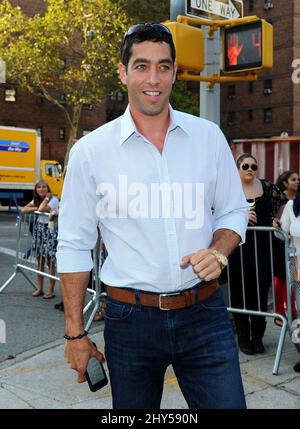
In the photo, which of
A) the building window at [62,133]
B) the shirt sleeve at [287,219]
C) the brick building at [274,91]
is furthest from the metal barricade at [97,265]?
the brick building at [274,91]

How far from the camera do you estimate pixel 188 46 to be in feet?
19.1

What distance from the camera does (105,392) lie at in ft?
14.1

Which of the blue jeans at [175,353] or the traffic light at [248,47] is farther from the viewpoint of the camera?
the traffic light at [248,47]

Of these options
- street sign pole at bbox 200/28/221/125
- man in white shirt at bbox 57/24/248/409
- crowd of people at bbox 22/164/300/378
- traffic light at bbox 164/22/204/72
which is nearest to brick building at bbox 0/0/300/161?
street sign pole at bbox 200/28/221/125

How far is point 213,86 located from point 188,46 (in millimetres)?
572

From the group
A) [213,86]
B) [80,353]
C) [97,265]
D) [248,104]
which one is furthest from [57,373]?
[248,104]

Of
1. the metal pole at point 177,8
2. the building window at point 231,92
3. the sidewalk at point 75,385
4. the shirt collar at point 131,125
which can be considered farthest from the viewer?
the building window at point 231,92

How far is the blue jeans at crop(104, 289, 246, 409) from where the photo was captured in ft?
7.30

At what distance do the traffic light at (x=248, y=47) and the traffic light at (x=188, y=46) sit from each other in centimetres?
45

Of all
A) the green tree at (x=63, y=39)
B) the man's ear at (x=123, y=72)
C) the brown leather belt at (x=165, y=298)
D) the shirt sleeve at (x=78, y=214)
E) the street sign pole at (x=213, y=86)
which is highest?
the green tree at (x=63, y=39)

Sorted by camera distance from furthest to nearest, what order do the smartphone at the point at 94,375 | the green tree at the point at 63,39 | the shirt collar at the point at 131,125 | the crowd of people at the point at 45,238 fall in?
the green tree at the point at 63,39
the crowd of people at the point at 45,238
the shirt collar at the point at 131,125
the smartphone at the point at 94,375

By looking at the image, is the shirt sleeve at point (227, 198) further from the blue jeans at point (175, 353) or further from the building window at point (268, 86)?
the building window at point (268, 86)

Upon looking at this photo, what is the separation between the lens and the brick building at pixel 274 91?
45750 millimetres

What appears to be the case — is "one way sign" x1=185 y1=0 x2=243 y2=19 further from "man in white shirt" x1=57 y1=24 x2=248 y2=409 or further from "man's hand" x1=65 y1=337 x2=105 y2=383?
"man's hand" x1=65 y1=337 x2=105 y2=383
